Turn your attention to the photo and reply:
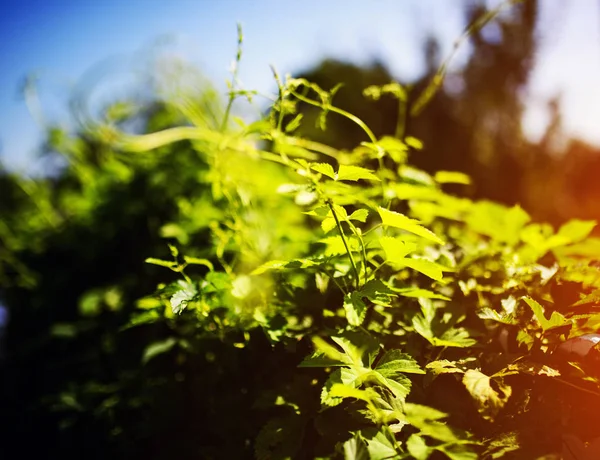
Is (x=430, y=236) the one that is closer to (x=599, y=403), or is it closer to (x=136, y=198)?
(x=599, y=403)

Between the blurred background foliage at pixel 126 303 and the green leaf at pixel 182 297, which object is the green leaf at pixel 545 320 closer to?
the blurred background foliage at pixel 126 303

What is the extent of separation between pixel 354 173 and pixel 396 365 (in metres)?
0.39

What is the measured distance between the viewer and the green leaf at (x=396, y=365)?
74cm

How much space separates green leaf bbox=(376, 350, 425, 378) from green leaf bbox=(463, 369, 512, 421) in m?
0.09

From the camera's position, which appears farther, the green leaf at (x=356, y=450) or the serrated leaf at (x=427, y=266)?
the serrated leaf at (x=427, y=266)

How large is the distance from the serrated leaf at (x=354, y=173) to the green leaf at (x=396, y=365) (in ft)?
1.17

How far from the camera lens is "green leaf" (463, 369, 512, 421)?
27.0 inches

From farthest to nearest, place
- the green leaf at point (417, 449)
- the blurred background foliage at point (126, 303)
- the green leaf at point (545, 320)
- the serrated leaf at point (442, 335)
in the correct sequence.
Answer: the blurred background foliage at point (126, 303)
the serrated leaf at point (442, 335)
the green leaf at point (545, 320)
the green leaf at point (417, 449)

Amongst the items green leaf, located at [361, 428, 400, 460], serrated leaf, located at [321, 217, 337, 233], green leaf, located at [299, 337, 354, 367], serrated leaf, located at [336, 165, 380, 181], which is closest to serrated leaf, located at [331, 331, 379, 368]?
green leaf, located at [299, 337, 354, 367]

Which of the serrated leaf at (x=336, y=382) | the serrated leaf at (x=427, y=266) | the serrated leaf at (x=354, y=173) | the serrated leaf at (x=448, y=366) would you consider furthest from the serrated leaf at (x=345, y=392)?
the serrated leaf at (x=354, y=173)

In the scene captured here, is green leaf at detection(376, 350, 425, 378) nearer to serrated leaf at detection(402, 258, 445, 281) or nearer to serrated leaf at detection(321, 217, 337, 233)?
serrated leaf at detection(402, 258, 445, 281)

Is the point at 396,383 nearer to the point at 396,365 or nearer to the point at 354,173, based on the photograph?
the point at 396,365

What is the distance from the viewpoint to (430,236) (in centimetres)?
79

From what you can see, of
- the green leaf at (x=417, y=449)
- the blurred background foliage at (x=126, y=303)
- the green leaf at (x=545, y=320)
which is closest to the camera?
the green leaf at (x=417, y=449)
